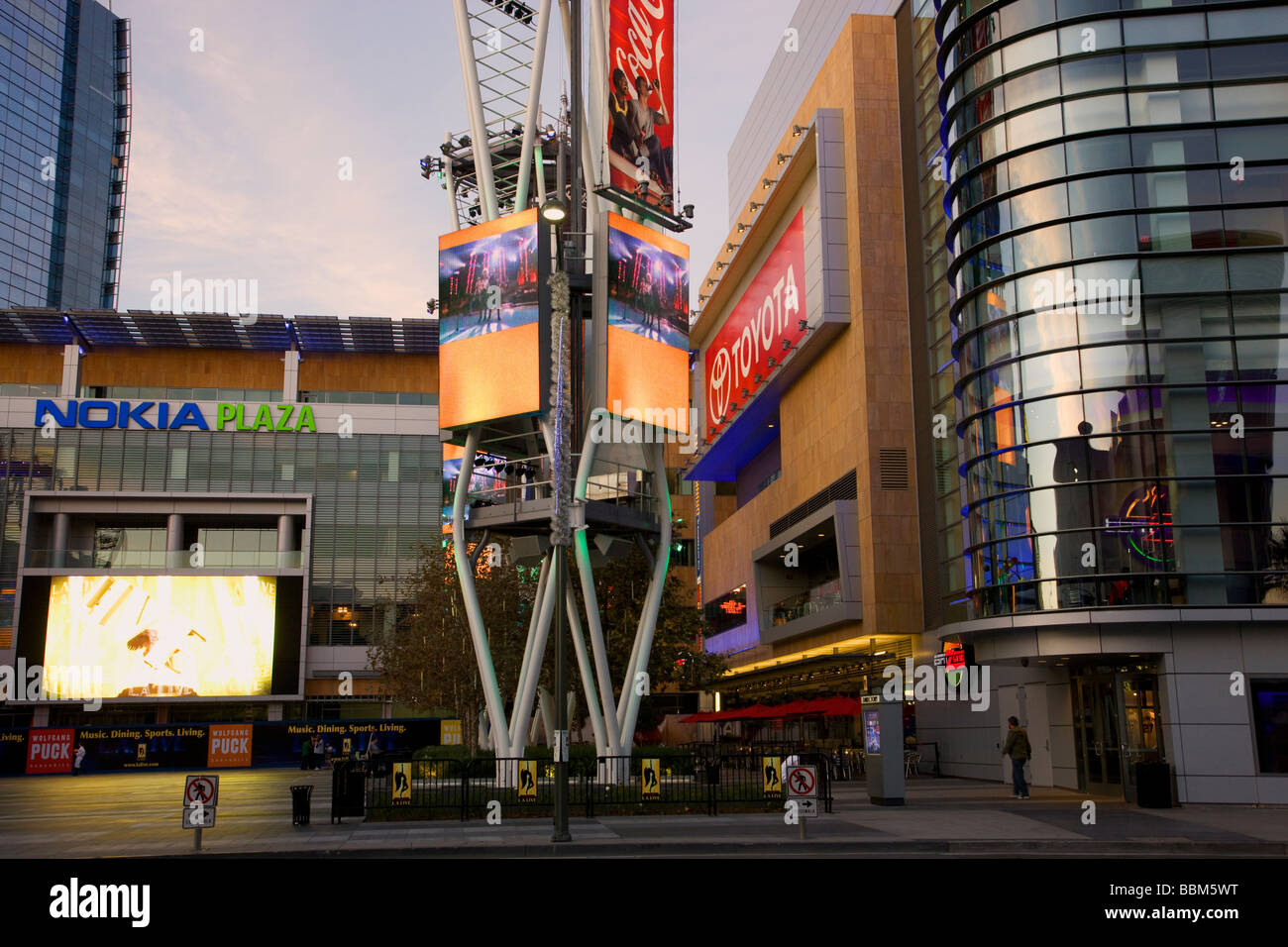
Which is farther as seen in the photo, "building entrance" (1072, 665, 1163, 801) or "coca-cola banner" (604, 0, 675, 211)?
"coca-cola banner" (604, 0, 675, 211)

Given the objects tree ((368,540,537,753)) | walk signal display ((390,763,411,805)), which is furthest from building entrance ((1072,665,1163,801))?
tree ((368,540,537,753))

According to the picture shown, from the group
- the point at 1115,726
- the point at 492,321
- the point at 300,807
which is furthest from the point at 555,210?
the point at 1115,726

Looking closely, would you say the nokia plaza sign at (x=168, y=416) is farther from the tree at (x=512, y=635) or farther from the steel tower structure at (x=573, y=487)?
the steel tower structure at (x=573, y=487)

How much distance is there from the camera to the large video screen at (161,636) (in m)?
73.8

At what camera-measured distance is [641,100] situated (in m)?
35.5

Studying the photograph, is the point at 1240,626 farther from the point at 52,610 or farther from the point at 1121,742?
the point at 52,610

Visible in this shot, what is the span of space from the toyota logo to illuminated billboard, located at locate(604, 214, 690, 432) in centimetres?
2669

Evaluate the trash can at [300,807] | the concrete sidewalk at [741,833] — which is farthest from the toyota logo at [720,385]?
the trash can at [300,807]

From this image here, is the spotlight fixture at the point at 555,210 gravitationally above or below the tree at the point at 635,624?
above

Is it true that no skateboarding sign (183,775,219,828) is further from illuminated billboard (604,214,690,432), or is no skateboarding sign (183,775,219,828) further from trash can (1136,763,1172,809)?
trash can (1136,763,1172,809)

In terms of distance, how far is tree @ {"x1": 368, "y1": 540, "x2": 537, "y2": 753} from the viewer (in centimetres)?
4462

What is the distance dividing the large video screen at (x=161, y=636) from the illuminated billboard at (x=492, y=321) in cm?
4782
